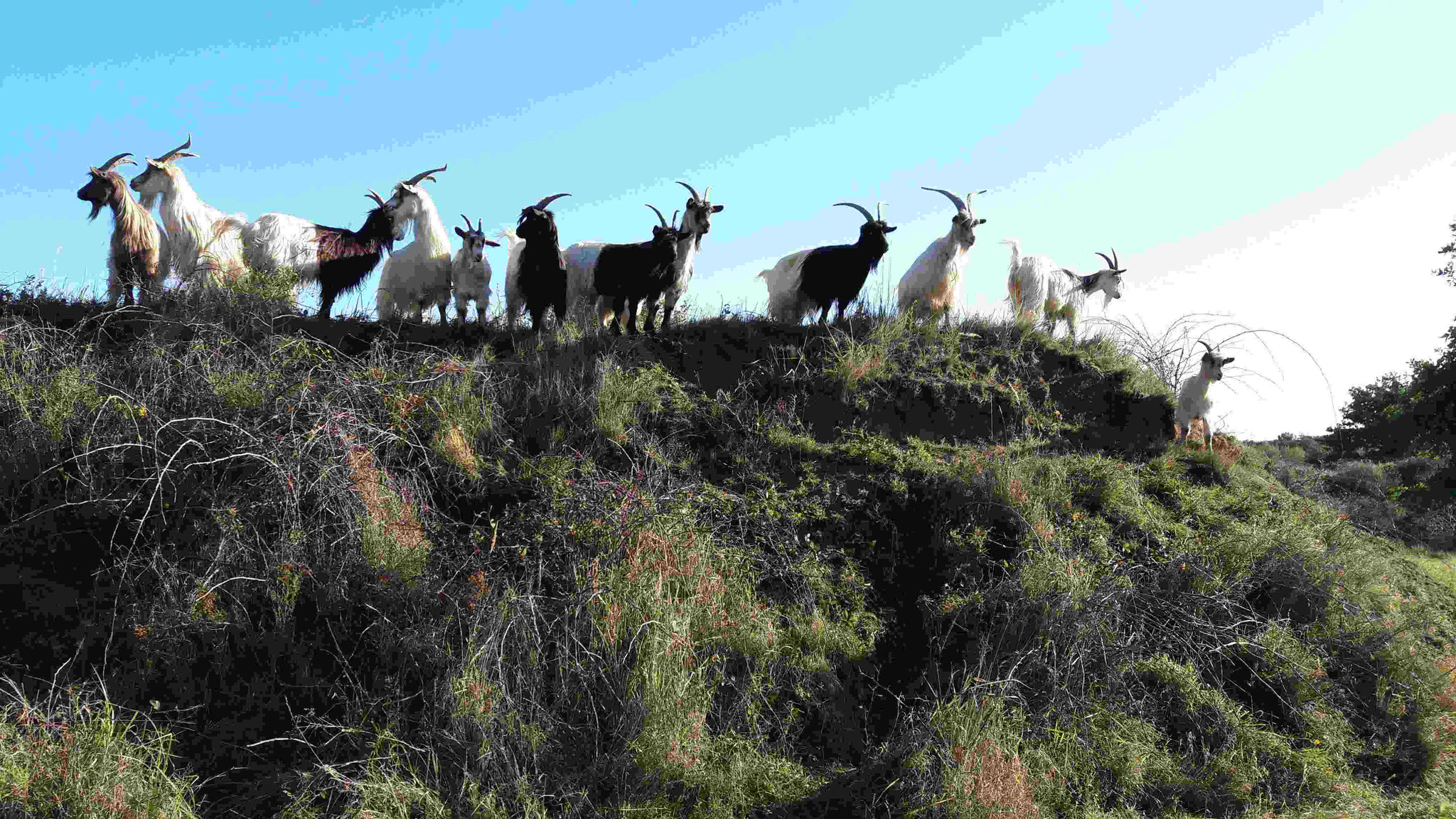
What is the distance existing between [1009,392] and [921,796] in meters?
5.06

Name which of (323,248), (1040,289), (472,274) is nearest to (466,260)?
(472,274)

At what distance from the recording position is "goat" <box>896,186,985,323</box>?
1005 cm

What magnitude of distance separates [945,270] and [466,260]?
555cm

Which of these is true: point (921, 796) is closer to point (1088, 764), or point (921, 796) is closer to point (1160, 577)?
point (1088, 764)

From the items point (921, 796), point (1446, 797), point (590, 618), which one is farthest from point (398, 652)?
point (1446, 797)

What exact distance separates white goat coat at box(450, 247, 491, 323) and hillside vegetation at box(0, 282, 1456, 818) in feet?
3.93

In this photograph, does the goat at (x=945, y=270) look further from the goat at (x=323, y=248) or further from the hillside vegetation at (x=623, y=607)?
the goat at (x=323, y=248)

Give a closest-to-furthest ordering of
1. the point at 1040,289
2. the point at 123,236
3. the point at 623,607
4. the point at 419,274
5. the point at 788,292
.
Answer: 1. the point at 623,607
2. the point at 123,236
3. the point at 419,274
4. the point at 788,292
5. the point at 1040,289

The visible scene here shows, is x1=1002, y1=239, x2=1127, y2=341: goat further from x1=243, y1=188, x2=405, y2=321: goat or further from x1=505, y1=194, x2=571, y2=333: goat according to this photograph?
x1=243, y1=188, x2=405, y2=321: goat

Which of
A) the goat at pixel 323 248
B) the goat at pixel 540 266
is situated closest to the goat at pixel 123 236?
the goat at pixel 323 248

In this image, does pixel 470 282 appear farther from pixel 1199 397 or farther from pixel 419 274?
pixel 1199 397

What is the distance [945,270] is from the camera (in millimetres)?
10062

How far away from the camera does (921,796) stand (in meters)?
4.69

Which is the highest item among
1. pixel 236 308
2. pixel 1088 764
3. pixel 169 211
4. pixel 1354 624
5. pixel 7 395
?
pixel 169 211
